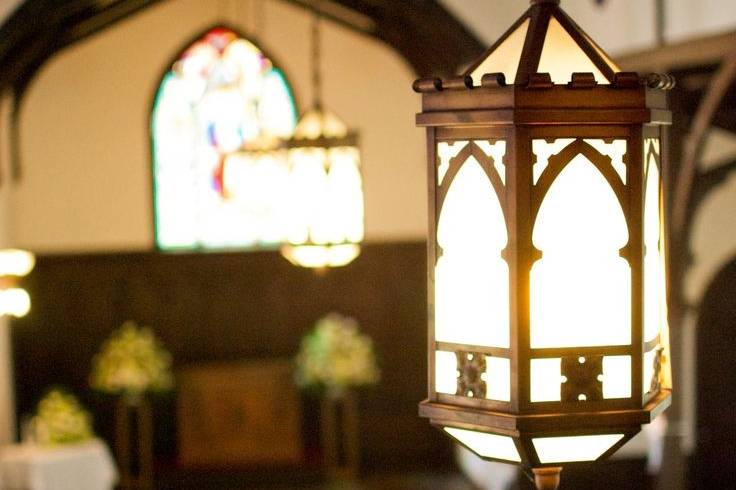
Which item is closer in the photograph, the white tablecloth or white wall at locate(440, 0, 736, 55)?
white wall at locate(440, 0, 736, 55)

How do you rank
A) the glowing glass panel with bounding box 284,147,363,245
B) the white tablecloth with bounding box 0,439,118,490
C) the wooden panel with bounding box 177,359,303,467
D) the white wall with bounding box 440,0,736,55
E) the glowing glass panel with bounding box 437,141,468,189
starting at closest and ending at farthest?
the glowing glass panel with bounding box 437,141,468,189 < the glowing glass panel with bounding box 284,147,363,245 < the white wall with bounding box 440,0,736,55 < the white tablecloth with bounding box 0,439,118,490 < the wooden panel with bounding box 177,359,303,467

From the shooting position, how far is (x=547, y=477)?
148cm

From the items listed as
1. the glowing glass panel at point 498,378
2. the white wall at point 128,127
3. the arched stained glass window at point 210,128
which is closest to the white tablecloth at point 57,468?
the white wall at point 128,127

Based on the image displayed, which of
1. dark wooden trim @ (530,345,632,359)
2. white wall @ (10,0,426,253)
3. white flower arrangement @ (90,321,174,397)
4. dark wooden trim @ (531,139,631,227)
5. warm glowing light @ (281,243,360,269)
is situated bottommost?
white flower arrangement @ (90,321,174,397)

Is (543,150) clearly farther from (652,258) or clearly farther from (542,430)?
(542,430)

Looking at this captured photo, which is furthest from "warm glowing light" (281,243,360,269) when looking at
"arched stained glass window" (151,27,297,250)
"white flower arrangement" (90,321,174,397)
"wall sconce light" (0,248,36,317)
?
"arched stained glass window" (151,27,297,250)

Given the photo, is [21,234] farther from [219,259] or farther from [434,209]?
[434,209]

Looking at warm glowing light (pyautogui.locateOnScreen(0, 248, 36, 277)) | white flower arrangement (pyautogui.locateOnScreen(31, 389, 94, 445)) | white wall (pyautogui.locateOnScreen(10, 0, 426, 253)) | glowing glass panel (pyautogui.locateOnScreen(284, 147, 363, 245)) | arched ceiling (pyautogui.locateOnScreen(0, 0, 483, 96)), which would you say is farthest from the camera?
white wall (pyautogui.locateOnScreen(10, 0, 426, 253))

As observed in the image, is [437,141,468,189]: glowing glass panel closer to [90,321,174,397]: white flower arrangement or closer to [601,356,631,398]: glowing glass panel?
[601,356,631,398]: glowing glass panel

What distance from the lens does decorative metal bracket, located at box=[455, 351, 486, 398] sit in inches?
55.9

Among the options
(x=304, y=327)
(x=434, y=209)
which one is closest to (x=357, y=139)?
(x=434, y=209)

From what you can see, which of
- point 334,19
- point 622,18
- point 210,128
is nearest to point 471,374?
point 622,18

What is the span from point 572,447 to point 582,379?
0.09m

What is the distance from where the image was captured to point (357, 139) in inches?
192
